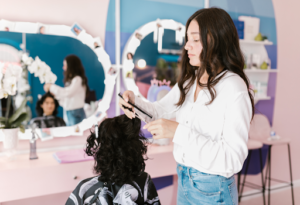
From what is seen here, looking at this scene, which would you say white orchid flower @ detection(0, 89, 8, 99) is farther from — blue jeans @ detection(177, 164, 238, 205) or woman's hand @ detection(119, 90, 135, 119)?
blue jeans @ detection(177, 164, 238, 205)

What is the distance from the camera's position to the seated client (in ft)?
4.02

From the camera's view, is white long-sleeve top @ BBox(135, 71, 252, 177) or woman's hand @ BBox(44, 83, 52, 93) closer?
white long-sleeve top @ BBox(135, 71, 252, 177)

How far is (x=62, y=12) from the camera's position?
6.64 feet

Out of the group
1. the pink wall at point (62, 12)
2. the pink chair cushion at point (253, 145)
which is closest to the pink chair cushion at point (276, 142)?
the pink chair cushion at point (253, 145)

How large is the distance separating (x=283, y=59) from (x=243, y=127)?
246 centimetres

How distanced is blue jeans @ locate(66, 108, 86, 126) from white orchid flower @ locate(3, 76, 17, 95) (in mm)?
412

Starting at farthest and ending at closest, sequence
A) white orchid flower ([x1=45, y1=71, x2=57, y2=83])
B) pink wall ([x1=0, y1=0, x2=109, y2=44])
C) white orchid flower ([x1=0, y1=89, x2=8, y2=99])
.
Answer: white orchid flower ([x1=45, y1=71, x2=57, y2=83]), pink wall ([x1=0, y1=0, x2=109, y2=44]), white orchid flower ([x1=0, y1=89, x2=8, y2=99])

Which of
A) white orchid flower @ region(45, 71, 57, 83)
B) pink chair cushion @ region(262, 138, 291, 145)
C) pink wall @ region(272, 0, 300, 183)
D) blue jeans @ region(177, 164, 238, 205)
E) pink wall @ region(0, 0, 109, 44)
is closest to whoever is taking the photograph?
blue jeans @ region(177, 164, 238, 205)

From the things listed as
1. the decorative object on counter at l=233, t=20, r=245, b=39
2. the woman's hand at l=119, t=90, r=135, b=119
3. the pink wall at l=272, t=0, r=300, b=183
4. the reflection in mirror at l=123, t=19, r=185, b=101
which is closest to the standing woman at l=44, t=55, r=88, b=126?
the reflection in mirror at l=123, t=19, r=185, b=101

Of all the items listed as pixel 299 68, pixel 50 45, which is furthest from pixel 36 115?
pixel 299 68

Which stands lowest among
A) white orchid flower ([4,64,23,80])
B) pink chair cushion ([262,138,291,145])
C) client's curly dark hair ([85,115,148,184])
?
pink chair cushion ([262,138,291,145])

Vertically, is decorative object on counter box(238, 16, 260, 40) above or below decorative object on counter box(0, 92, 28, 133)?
above

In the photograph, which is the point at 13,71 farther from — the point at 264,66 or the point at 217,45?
the point at 264,66

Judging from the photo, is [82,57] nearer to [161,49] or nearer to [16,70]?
[16,70]
